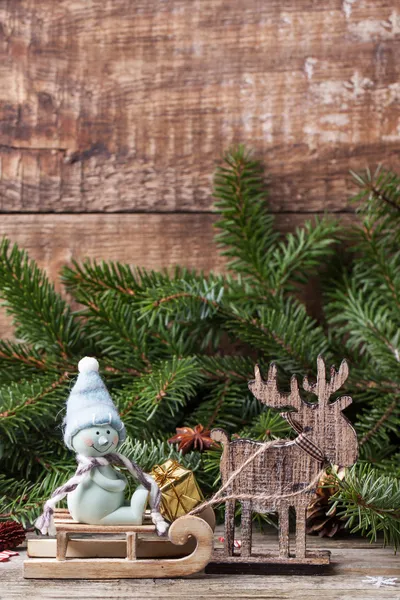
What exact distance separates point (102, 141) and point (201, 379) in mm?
358

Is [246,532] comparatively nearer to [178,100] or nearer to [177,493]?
[177,493]

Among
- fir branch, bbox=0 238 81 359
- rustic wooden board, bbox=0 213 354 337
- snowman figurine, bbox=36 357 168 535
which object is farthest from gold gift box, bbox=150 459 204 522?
rustic wooden board, bbox=0 213 354 337

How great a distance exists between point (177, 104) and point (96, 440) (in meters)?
0.53

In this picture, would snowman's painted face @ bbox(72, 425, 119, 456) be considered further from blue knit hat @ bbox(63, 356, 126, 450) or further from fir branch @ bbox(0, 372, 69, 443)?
fir branch @ bbox(0, 372, 69, 443)

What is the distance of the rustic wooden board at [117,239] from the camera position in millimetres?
984

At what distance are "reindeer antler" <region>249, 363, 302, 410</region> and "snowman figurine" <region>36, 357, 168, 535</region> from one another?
0.11 m

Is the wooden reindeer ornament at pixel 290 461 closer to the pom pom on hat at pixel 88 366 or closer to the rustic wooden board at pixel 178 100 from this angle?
the pom pom on hat at pixel 88 366

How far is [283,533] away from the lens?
0.61 m

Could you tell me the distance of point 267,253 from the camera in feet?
3.02

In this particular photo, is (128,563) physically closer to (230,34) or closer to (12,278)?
(12,278)

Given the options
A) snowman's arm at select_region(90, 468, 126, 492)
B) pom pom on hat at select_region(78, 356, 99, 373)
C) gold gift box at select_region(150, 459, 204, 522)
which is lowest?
gold gift box at select_region(150, 459, 204, 522)

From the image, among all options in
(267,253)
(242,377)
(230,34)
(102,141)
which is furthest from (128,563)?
(230,34)

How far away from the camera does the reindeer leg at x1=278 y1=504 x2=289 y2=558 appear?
60 centimetres

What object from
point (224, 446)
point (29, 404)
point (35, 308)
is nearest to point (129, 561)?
point (224, 446)
